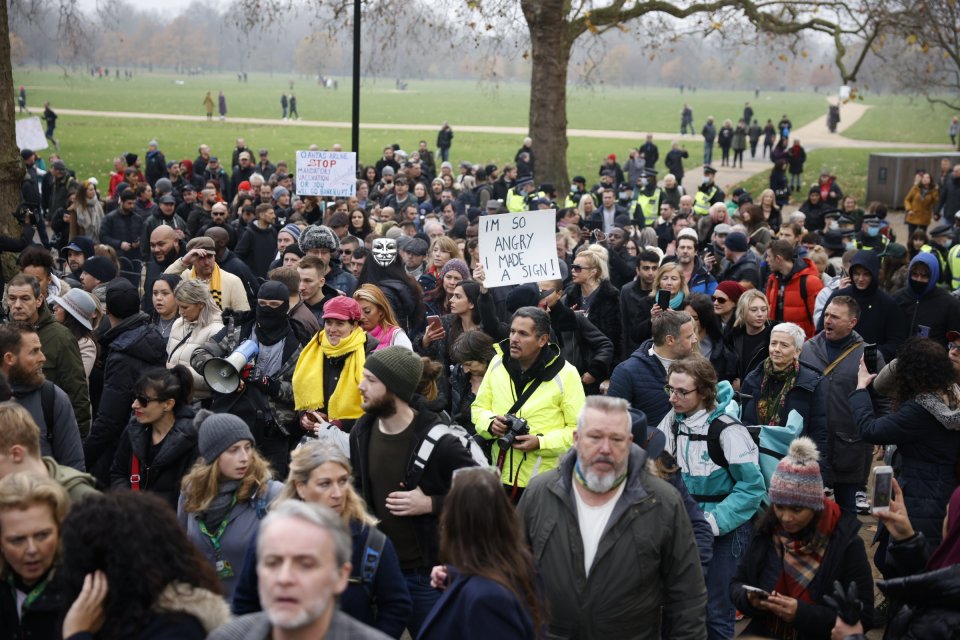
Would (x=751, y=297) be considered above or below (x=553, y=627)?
above

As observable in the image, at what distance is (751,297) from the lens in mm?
8102

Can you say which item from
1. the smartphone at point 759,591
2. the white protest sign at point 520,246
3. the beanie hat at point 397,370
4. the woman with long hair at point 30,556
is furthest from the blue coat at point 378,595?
the white protest sign at point 520,246

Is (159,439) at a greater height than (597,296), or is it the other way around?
(597,296)

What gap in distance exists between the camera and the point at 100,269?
30.3 feet

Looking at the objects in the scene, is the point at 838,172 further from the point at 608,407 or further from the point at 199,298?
the point at 608,407

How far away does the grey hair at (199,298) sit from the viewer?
7.45 metres

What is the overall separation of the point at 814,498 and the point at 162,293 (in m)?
5.13

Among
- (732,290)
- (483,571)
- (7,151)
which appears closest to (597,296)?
(732,290)

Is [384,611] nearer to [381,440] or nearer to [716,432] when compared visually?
[381,440]

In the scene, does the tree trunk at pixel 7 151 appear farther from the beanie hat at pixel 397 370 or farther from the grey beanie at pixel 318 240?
the beanie hat at pixel 397 370

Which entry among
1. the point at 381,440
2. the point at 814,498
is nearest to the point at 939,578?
the point at 814,498

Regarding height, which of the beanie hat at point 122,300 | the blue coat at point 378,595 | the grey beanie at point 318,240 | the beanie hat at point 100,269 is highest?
the grey beanie at point 318,240

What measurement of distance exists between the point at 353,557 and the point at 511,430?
1.76 metres

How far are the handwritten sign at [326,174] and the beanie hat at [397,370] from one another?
9068 millimetres
